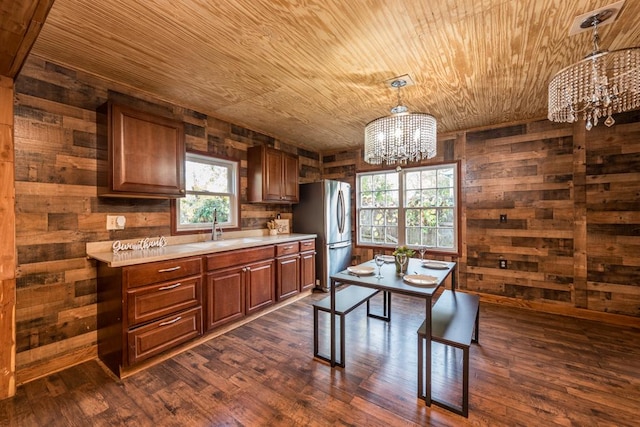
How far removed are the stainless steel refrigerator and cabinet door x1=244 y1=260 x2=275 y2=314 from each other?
3.31 feet

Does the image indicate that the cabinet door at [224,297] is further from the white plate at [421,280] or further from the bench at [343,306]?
the white plate at [421,280]

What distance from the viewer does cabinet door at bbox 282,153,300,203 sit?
3.94 metres

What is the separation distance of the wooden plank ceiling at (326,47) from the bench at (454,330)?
79.7 inches

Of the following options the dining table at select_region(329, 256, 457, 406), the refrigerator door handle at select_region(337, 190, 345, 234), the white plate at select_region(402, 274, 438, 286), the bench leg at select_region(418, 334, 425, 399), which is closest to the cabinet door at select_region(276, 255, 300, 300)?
the refrigerator door handle at select_region(337, 190, 345, 234)

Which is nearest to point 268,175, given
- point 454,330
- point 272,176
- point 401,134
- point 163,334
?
point 272,176

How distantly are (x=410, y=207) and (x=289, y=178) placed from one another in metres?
2.02

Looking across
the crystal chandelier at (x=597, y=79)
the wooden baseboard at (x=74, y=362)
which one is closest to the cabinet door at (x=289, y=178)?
the wooden baseboard at (x=74, y=362)

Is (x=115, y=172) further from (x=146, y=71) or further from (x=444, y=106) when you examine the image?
(x=444, y=106)

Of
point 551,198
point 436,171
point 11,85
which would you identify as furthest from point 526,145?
point 11,85

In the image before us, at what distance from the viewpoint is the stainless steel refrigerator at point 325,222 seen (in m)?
4.12

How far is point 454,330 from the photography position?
1898 mm

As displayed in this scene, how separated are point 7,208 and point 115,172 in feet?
2.15

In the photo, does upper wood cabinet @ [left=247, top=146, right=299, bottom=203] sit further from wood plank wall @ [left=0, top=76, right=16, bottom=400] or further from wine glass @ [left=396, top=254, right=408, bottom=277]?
wood plank wall @ [left=0, top=76, right=16, bottom=400]

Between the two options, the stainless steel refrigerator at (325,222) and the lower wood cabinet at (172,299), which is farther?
the stainless steel refrigerator at (325,222)
